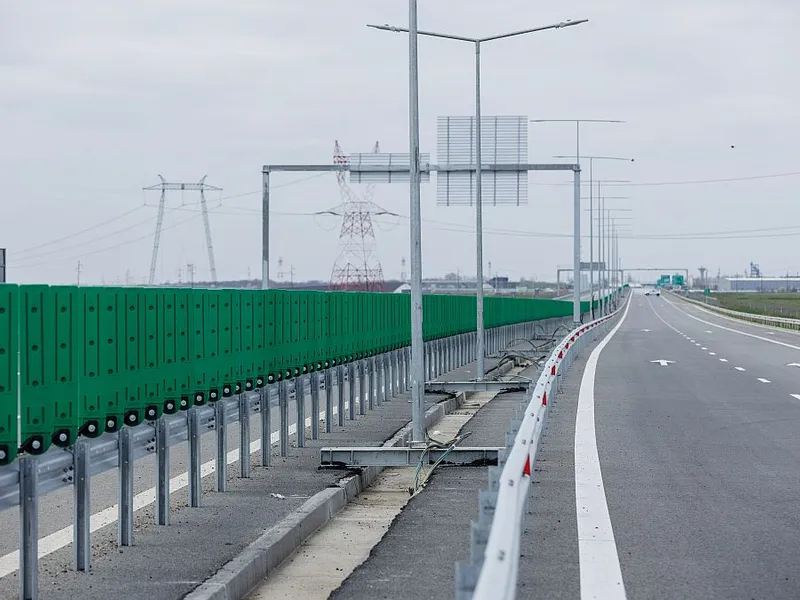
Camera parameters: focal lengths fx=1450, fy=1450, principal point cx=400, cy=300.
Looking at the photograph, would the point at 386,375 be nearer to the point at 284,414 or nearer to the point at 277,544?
the point at 284,414

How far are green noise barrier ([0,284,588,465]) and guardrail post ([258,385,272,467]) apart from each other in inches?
6.2

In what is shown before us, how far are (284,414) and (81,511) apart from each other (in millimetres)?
7340

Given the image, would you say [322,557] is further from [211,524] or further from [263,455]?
[263,455]

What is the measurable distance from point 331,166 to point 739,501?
2761 centimetres

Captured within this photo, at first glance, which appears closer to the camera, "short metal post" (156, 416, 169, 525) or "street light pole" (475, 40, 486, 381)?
"short metal post" (156, 416, 169, 525)

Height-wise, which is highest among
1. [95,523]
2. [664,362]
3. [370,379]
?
[370,379]

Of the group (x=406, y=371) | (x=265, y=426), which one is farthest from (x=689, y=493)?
(x=406, y=371)

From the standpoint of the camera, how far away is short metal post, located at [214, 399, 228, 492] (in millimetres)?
13812

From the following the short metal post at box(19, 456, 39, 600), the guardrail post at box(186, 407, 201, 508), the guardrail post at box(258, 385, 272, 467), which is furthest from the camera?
the guardrail post at box(258, 385, 272, 467)

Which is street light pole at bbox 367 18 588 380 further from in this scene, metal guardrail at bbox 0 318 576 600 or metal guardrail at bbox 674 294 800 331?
metal guardrail at bbox 674 294 800 331

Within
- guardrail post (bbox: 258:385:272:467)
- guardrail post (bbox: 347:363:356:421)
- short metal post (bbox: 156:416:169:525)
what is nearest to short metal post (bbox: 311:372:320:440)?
guardrail post (bbox: 258:385:272:467)

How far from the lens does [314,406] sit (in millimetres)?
19219

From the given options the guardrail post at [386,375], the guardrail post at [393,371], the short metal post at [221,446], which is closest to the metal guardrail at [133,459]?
the short metal post at [221,446]

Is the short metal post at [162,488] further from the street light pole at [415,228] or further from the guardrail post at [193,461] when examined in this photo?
the street light pole at [415,228]
